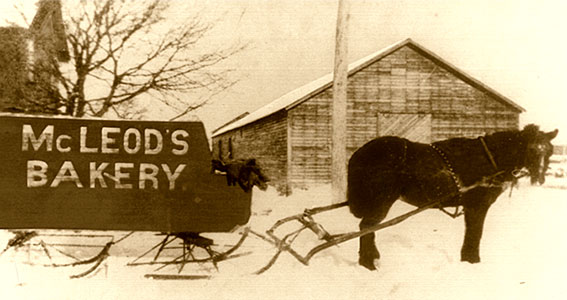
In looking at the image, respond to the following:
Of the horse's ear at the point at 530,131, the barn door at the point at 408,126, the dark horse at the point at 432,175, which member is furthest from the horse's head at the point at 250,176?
the horse's ear at the point at 530,131

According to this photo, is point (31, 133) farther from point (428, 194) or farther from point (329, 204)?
point (428, 194)

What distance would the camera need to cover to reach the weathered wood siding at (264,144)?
3705 mm

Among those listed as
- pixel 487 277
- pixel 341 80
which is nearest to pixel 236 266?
pixel 341 80

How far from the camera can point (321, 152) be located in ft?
12.6

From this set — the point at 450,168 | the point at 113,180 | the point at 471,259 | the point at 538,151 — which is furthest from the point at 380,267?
the point at 113,180

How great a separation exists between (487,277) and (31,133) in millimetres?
3315

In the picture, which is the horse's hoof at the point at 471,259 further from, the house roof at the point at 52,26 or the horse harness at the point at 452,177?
the house roof at the point at 52,26

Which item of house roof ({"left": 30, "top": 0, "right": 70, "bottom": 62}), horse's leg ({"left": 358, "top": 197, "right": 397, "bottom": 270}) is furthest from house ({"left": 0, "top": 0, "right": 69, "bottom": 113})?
horse's leg ({"left": 358, "top": 197, "right": 397, "bottom": 270})

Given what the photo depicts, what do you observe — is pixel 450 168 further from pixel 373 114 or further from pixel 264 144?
pixel 264 144

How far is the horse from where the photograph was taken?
10.6 feet

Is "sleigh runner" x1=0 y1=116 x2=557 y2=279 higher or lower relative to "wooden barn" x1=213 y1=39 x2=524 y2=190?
lower

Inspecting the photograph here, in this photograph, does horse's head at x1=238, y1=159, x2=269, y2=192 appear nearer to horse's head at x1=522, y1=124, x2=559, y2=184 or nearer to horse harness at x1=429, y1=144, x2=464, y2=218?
horse harness at x1=429, y1=144, x2=464, y2=218

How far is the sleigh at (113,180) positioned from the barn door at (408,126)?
4.34 ft

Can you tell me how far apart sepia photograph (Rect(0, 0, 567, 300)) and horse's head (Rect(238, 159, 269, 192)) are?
0.01 metres
